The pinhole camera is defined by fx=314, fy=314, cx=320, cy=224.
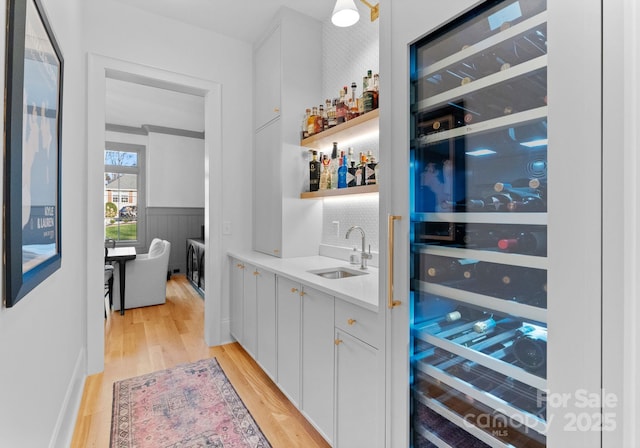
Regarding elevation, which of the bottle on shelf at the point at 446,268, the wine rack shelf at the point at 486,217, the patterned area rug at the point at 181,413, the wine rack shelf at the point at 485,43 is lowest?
the patterned area rug at the point at 181,413

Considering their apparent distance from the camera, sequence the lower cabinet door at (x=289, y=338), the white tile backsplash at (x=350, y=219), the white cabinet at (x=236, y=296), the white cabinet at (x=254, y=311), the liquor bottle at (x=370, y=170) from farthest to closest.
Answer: the white cabinet at (x=236, y=296), the white tile backsplash at (x=350, y=219), the white cabinet at (x=254, y=311), the liquor bottle at (x=370, y=170), the lower cabinet door at (x=289, y=338)

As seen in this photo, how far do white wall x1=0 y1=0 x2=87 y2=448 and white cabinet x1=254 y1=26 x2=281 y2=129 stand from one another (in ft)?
4.60

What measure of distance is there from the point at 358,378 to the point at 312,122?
6.39 ft

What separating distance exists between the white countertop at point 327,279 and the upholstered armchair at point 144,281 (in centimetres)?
186

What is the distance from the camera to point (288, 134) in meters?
2.68

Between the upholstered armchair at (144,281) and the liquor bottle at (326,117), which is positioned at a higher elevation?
the liquor bottle at (326,117)

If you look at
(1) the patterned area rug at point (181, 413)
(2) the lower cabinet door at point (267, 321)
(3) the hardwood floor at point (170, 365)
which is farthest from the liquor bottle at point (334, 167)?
(1) the patterned area rug at point (181, 413)

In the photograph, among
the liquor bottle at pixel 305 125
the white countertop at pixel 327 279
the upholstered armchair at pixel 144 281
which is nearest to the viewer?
the white countertop at pixel 327 279

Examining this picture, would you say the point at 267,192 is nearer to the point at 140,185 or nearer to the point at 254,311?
the point at 254,311

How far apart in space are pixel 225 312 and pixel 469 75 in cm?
284

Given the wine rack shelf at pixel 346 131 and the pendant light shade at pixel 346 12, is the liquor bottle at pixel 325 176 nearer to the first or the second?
the wine rack shelf at pixel 346 131

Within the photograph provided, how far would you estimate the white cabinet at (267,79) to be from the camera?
2752 millimetres

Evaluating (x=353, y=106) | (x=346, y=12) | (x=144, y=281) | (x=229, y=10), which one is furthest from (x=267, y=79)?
(x=144, y=281)

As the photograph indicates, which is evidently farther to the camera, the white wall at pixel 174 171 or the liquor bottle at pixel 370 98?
the white wall at pixel 174 171
